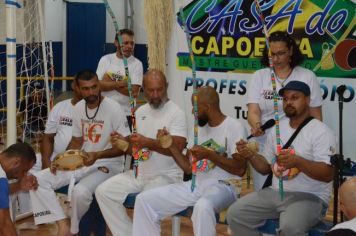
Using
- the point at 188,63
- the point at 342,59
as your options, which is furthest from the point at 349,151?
the point at 188,63

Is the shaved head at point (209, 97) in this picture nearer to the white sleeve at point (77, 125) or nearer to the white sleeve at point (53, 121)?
the white sleeve at point (77, 125)

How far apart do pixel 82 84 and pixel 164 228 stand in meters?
1.50

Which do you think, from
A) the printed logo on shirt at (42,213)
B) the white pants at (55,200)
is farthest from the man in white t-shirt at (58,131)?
the printed logo on shirt at (42,213)

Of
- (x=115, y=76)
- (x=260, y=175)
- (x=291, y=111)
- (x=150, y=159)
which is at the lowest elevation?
(x=260, y=175)

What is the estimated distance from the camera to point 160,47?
256 inches

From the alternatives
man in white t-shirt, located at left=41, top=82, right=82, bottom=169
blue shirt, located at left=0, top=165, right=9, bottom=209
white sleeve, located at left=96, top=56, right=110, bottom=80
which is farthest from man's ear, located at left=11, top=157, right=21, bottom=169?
white sleeve, located at left=96, top=56, right=110, bottom=80

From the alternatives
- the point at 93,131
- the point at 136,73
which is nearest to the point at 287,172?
the point at 93,131

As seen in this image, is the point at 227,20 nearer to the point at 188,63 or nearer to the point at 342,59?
the point at 188,63

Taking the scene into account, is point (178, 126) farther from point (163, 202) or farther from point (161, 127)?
point (163, 202)

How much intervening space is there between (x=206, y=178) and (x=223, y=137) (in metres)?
0.31

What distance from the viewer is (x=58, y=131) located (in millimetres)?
5328

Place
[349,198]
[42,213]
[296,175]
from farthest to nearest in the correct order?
[42,213] < [296,175] < [349,198]

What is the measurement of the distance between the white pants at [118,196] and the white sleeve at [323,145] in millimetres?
1154

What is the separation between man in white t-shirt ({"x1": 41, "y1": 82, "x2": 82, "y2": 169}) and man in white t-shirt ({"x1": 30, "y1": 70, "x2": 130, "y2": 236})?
106mm
